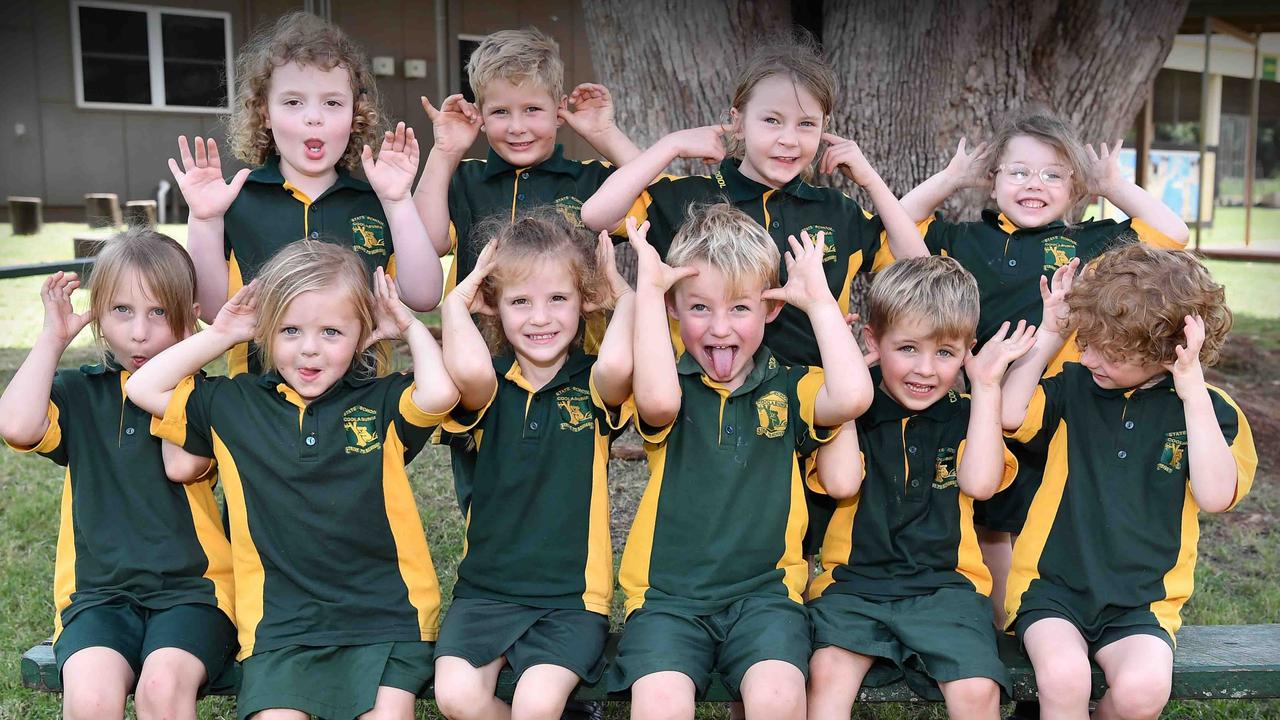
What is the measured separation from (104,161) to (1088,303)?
53.1ft

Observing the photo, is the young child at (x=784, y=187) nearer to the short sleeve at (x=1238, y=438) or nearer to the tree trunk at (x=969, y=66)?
the short sleeve at (x=1238, y=438)

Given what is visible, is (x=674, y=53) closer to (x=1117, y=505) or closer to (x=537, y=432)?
(x=537, y=432)

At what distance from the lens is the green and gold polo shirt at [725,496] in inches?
104

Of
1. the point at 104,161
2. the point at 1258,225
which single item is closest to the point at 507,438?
the point at 104,161

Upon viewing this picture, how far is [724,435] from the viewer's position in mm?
2705

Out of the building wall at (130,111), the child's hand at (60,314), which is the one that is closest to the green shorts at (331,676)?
the child's hand at (60,314)

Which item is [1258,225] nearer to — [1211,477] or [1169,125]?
[1169,125]

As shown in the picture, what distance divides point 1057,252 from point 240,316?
7.35 feet

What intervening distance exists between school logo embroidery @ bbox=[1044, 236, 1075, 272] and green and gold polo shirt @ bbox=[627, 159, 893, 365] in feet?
1.49

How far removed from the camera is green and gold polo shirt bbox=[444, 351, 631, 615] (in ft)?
8.84

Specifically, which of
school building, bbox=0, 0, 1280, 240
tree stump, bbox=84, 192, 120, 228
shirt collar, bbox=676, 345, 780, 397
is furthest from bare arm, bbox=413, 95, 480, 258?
school building, bbox=0, 0, 1280, 240

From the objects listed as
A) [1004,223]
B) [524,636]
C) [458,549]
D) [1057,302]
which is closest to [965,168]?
[1004,223]

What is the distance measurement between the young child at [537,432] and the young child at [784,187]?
15.0 inches

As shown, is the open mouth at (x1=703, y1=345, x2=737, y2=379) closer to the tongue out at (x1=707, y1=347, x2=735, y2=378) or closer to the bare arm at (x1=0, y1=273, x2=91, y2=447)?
the tongue out at (x1=707, y1=347, x2=735, y2=378)
